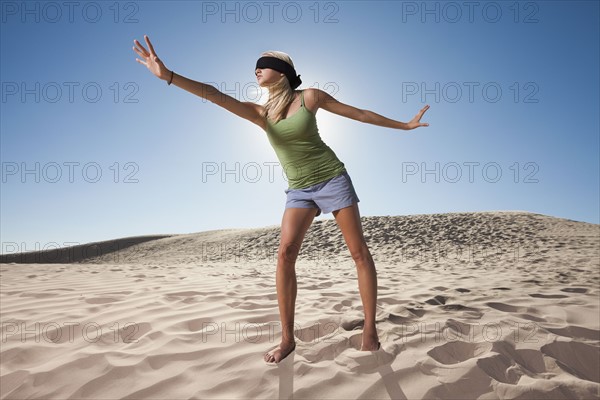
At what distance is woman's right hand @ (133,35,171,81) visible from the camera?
2.44 m

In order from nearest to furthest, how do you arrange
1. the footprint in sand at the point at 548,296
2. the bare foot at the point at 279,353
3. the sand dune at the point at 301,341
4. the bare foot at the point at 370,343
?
the sand dune at the point at 301,341 → the bare foot at the point at 279,353 → the bare foot at the point at 370,343 → the footprint in sand at the point at 548,296

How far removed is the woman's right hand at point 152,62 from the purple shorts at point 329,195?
1.20 m

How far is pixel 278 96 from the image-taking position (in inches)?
107

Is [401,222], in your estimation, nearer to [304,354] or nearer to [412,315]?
[412,315]

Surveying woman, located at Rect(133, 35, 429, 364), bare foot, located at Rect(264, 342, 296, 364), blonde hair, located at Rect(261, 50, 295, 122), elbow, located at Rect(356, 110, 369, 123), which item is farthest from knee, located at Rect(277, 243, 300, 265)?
elbow, located at Rect(356, 110, 369, 123)

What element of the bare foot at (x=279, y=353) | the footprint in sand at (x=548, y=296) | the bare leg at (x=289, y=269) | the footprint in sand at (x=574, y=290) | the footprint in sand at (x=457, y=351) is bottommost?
the footprint in sand at (x=574, y=290)

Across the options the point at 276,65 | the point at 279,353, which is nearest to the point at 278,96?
the point at 276,65

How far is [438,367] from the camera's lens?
2293mm

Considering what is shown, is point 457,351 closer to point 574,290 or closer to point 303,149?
point 303,149

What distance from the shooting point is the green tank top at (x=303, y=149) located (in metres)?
2.61

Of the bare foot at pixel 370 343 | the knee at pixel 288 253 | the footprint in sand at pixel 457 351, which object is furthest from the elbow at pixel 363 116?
the footprint in sand at pixel 457 351

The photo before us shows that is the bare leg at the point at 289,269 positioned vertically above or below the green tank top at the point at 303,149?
below

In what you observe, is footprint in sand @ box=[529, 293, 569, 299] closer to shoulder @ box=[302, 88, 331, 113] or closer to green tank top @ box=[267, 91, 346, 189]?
green tank top @ box=[267, 91, 346, 189]

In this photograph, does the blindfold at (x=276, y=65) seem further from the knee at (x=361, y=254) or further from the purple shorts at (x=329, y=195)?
the knee at (x=361, y=254)
